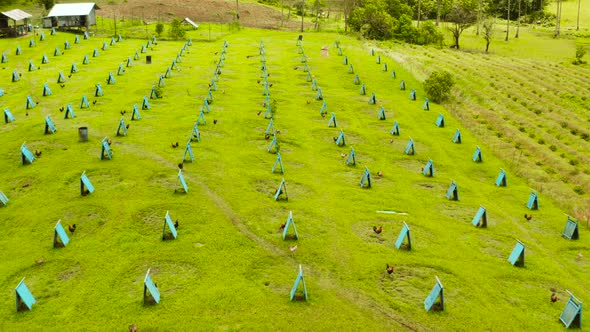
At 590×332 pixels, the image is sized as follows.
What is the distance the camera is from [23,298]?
65.8 feet

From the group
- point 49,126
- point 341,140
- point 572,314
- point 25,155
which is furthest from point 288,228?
point 49,126

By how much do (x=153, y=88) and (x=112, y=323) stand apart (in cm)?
3785

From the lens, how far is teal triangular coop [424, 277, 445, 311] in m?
21.1

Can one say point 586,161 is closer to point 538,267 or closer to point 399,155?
point 399,155

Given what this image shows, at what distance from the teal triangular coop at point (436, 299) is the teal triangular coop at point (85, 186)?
20.9 m

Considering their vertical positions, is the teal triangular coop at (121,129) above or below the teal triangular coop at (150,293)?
above

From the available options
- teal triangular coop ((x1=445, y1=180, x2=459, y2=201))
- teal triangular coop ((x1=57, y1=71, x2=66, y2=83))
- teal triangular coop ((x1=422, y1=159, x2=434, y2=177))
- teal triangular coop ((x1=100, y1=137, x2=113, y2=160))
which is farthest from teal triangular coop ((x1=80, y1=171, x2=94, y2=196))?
teal triangular coop ((x1=57, y1=71, x2=66, y2=83))

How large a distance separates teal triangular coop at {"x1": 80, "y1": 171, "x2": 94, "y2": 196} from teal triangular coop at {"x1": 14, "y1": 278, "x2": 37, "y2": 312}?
1088 centimetres

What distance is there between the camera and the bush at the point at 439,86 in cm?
5947

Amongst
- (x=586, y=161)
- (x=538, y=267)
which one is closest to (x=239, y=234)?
(x=538, y=267)

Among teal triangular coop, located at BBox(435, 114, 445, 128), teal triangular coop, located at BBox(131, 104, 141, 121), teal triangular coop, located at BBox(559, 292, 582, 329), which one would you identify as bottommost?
teal triangular coop, located at BBox(559, 292, 582, 329)

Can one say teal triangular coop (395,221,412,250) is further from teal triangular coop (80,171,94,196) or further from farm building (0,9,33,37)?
farm building (0,9,33,37)

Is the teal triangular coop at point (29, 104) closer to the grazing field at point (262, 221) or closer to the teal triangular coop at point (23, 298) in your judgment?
the grazing field at point (262, 221)

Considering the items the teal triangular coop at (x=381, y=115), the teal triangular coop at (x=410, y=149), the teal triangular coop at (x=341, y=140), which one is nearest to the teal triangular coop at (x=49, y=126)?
the teal triangular coop at (x=341, y=140)
